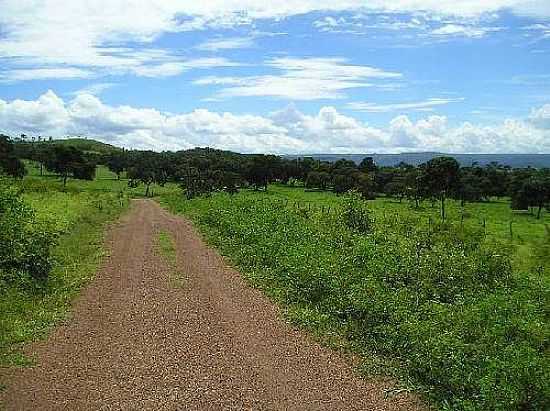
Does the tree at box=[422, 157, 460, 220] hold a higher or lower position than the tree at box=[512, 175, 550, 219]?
higher

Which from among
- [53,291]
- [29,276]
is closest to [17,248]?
[29,276]

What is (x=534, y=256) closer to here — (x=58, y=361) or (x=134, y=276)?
(x=134, y=276)

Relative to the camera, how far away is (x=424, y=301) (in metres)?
13.3

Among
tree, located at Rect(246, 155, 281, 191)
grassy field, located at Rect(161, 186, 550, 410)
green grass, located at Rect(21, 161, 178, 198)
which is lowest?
green grass, located at Rect(21, 161, 178, 198)

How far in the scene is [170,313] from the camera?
45.8ft

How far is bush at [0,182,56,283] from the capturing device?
1532 centimetres

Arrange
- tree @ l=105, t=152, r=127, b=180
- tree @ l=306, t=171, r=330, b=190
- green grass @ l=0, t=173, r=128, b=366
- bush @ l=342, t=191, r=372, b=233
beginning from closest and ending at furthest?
green grass @ l=0, t=173, r=128, b=366, bush @ l=342, t=191, r=372, b=233, tree @ l=306, t=171, r=330, b=190, tree @ l=105, t=152, r=127, b=180

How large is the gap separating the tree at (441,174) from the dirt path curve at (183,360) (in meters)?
36.0

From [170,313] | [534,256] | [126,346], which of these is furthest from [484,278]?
[126,346]

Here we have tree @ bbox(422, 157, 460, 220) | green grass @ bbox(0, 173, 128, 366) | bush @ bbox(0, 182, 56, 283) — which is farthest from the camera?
tree @ bbox(422, 157, 460, 220)

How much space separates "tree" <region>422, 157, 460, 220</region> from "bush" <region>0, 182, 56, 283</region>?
121ft

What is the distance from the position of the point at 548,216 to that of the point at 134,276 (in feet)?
164

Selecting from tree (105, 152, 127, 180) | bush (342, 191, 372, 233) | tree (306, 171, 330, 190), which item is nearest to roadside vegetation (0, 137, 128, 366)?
bush (342, 191, 372, 233)

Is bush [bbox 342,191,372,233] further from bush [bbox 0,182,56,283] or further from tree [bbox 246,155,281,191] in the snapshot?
tree [bbox 246,155,281,191]
